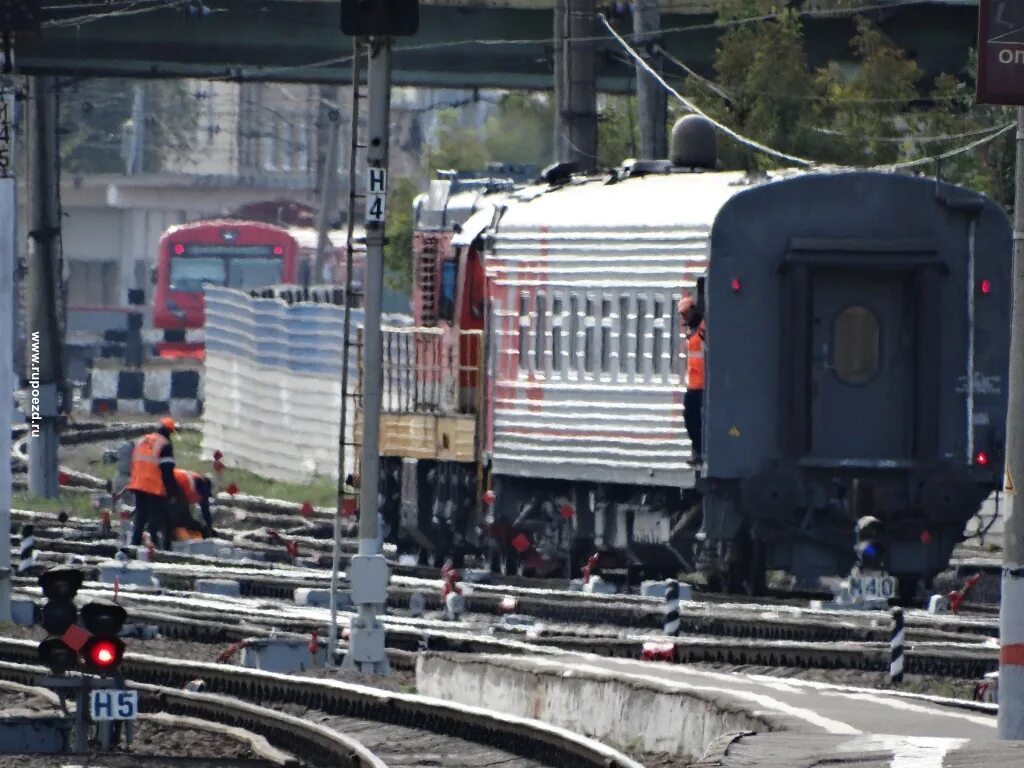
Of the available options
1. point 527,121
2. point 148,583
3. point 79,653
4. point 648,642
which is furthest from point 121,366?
point 79,653

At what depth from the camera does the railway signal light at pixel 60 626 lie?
45.8 feet

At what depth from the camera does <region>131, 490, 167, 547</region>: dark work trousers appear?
2816 centimetres

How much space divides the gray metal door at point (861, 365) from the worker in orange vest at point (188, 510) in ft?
24.2

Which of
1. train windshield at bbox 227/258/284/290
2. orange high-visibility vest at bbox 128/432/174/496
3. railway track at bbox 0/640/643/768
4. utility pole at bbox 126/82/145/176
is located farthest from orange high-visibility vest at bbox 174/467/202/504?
utility pole at bbox 126/82/145/176

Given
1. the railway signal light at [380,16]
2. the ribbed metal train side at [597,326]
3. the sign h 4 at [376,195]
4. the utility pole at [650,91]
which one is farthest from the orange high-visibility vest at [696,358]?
the utility pole at [650,91]

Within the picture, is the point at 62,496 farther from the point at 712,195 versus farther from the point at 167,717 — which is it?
the point at 167,717

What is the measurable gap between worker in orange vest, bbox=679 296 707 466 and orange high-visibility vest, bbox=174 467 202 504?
6330 millimetres

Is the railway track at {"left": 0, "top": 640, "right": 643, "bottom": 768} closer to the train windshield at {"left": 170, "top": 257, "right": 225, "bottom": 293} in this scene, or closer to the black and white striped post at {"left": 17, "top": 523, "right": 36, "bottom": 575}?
the black and white striped post at {"left": 17, "top": 523, "right": 36, "bottom": 575}

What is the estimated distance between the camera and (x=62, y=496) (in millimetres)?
38250

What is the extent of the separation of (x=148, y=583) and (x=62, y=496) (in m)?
13.8

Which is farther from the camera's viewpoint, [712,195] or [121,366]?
[121,366]

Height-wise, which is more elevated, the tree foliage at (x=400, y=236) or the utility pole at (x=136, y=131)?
the utility pole at (x=136, y=131)

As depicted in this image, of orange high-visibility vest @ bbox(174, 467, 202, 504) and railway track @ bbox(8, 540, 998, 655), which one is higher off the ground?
orange high-visibility vest @ bbox(174, 467, 202, 504)

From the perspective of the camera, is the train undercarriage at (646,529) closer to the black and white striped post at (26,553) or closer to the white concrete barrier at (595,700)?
the black and white striped post at (26,553)
